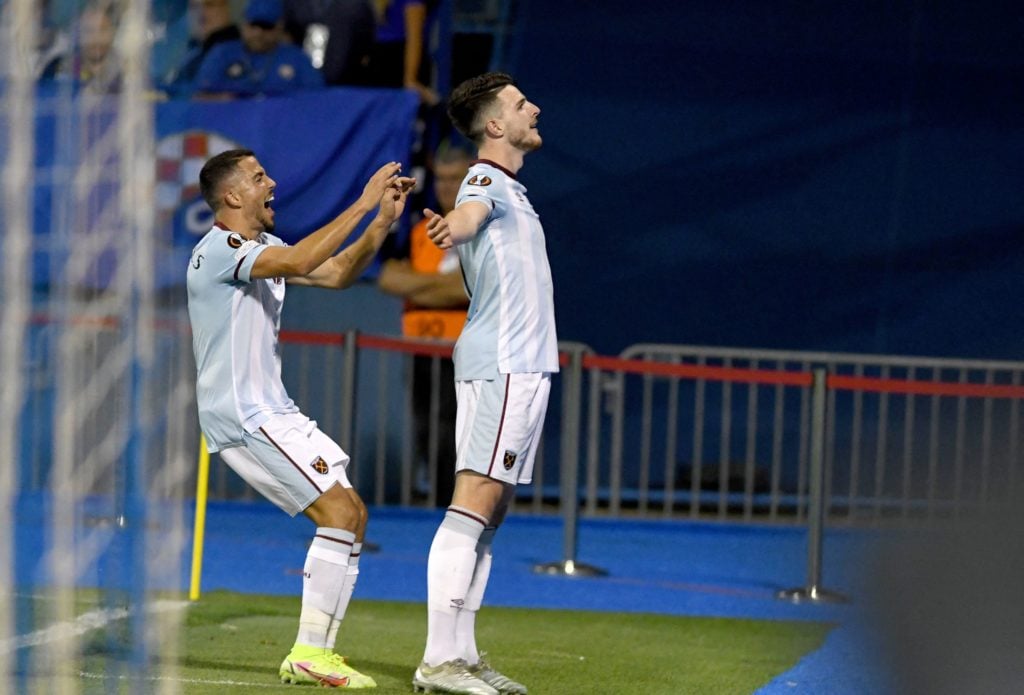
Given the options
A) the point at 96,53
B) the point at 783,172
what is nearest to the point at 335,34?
the point at 783,172

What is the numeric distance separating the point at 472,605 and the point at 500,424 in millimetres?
667

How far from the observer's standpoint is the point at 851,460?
41.5 feet

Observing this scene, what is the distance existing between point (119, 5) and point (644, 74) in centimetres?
946

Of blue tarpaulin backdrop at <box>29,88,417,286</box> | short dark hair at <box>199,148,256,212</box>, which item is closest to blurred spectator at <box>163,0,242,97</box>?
blue tarpaulin backdrop at <box>29,88,417,286</box>

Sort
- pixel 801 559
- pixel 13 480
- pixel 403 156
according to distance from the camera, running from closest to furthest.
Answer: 1. pixel 13 480
2. pixel 801 559
3. pixel 403 156

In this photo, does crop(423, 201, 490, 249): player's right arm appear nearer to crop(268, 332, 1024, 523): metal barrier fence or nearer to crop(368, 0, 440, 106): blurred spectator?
crop(268, 332, 1024, 523): metal barrier fence

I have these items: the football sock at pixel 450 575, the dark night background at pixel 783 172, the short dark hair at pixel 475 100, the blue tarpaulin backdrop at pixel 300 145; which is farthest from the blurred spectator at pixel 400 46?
the football sock at pixel 450 575

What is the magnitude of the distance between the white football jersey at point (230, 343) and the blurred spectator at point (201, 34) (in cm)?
644

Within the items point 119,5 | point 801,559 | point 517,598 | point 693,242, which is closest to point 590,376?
point 693,242

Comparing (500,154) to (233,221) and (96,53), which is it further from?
(96,53)

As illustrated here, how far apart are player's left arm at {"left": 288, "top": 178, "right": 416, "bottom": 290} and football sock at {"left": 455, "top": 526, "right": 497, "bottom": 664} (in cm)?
110

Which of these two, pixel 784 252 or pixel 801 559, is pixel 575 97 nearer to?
pixel 784 252

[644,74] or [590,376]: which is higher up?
[644,74]

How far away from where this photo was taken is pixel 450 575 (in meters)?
5.85
